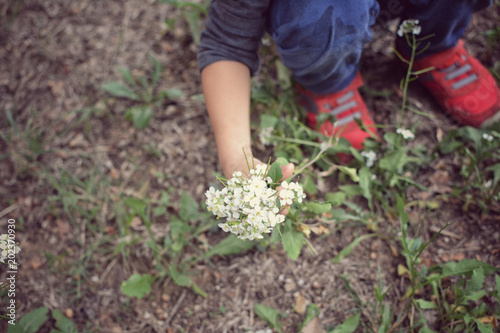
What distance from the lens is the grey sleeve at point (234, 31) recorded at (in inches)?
59.1

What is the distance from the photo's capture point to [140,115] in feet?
7.06

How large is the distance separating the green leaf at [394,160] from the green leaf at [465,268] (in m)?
0.47

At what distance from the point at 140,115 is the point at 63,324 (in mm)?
1146

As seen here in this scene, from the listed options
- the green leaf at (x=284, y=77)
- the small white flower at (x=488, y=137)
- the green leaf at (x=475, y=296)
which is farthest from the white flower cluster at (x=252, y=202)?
the small white flower at (x=488, y=137)

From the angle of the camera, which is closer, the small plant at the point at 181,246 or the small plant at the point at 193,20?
the small plant at the point at 181,246

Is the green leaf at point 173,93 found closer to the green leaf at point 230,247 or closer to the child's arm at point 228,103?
the child's arm at point 228,103

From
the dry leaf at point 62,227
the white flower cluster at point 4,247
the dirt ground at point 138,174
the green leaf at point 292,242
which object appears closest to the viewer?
the white flower cluster at point 4,247

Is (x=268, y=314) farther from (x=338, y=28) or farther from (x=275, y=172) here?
(x=338, y=28)

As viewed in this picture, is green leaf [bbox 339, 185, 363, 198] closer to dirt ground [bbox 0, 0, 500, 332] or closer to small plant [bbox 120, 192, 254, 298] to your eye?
dirt ground [bbox 0, 0, 500, 332]

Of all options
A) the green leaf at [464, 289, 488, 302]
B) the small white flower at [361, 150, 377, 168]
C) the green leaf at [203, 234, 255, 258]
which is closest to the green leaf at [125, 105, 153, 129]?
the green leaf at [203, 234, 255, 258]

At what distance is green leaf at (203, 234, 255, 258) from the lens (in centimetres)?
172

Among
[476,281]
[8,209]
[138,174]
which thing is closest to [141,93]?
[138,174]

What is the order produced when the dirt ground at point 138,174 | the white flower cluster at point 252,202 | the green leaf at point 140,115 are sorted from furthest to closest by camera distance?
the green leaf at point 140,115 → the dirt ground at point 138,174 → the white flower cluster at point 252,202

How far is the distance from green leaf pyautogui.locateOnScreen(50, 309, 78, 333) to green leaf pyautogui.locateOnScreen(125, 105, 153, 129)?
1044 mm
